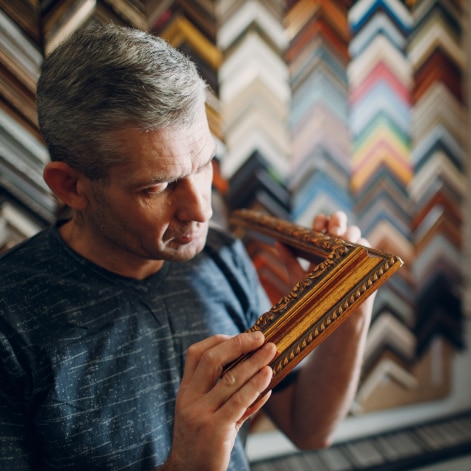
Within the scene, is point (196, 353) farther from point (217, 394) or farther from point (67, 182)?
point (67, 182)

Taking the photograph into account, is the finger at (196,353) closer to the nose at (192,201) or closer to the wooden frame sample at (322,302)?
the wooden frame sample at (322,302)

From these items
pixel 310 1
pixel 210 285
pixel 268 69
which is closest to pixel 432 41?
pixel 310 1

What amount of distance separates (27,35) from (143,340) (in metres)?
0.78

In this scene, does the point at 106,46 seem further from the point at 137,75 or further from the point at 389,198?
the point at 389,198

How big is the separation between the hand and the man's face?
239 millimetres

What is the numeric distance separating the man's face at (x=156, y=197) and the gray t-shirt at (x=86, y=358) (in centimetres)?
9

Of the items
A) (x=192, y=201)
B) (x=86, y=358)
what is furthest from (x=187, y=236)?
(x=86, y=358)

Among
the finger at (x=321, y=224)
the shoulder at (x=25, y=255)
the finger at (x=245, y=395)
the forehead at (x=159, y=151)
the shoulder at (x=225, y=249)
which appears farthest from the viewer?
the shoulder at (x=225, y=249)

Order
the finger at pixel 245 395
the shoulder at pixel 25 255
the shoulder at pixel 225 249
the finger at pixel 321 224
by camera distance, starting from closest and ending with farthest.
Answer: the finger at pixel 245 395, the shoulder at pixel 25 255, the finger at pixel 321 224, the shoulder at pixel 225 249

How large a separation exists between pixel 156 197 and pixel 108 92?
7.3 inches

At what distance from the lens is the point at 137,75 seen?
2.56 feet

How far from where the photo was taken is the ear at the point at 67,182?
872 mm

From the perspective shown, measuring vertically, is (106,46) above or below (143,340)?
above

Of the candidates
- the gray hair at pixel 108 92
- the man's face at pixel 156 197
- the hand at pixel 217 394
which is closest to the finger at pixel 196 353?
the hand at pixel 217 394
